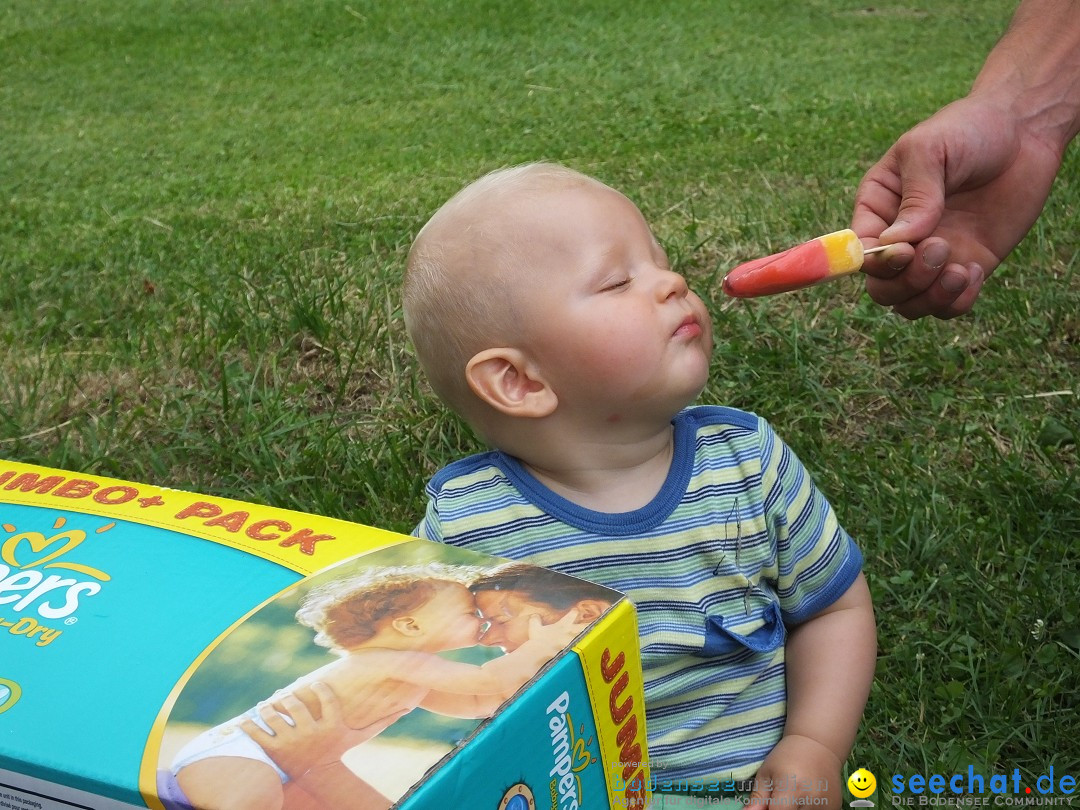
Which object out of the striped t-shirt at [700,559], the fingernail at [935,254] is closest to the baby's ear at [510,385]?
the striped t-shirt at [700,559]

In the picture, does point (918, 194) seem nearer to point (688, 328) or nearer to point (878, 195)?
point (878, 195)

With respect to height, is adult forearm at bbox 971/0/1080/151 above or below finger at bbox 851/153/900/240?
above

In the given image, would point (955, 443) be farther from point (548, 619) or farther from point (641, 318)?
point (548, 619)

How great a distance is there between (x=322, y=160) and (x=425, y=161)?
484mm

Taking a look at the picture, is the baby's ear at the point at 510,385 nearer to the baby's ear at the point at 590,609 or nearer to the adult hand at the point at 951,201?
the baby's ear at the point at 590,609

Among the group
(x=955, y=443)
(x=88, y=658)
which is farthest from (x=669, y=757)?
(x=955, y=443)

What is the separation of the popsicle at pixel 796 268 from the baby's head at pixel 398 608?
1.97ft

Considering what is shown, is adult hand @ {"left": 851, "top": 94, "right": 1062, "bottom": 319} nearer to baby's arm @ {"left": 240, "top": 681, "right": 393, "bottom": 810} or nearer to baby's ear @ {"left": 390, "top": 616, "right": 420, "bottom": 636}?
baby's ear @ {"left": 390, "top": 616, "right": 420, "bottom": 636}

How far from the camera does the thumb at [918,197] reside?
1856 mm

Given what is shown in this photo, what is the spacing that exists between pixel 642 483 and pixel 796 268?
374 millimetres

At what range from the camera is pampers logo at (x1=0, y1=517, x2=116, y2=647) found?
129 centimetres

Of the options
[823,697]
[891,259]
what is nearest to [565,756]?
[823,697]

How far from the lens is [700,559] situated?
1.53 meters

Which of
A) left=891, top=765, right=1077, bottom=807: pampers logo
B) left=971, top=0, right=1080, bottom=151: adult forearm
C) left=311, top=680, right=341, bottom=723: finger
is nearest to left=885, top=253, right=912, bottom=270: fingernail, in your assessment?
left=971, top=0, right=1080, bottom=151: adult forearm
